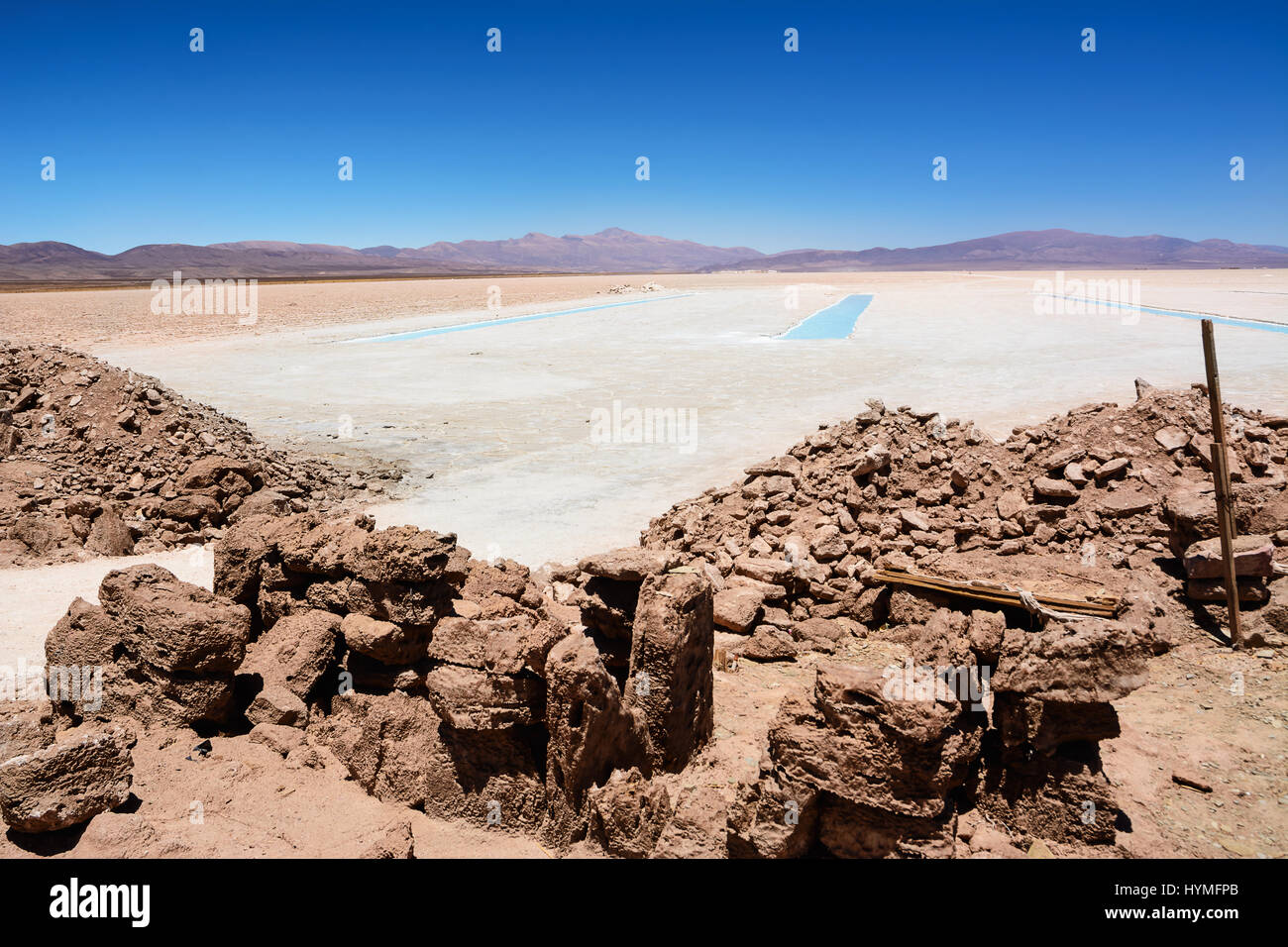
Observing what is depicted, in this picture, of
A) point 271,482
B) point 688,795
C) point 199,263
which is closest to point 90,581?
point 271,482

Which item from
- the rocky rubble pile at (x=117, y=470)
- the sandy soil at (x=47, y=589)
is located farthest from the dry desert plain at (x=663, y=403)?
the rocky rubble pile at (x=117, y=470)

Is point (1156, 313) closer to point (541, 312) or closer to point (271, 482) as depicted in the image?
point (541, 312)

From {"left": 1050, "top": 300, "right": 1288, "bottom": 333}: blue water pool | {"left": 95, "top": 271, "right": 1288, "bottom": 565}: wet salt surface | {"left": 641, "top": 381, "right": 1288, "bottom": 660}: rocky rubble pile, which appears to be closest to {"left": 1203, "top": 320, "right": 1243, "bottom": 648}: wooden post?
{"left": 641, "top": 381, "right": 1288, "bottom": 660}: rocky rubble pile

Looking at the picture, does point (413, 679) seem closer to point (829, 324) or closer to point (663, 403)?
point (663, 403)

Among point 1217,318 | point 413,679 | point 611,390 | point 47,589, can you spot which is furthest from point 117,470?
point 1217,318

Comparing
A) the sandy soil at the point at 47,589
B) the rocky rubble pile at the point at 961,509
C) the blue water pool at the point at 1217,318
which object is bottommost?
the sandy soil at the point at 47,589

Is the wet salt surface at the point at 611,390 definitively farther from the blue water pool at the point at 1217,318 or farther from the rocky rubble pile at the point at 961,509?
the rocky rubble pile at the point at 961,509
